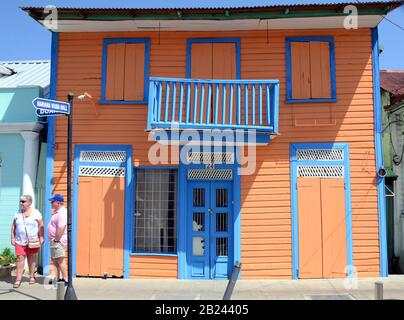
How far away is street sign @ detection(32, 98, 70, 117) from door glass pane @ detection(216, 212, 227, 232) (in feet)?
13.0

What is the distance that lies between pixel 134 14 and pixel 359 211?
6.40 metres

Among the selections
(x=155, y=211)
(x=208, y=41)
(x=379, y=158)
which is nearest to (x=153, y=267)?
(x=155, y=211)

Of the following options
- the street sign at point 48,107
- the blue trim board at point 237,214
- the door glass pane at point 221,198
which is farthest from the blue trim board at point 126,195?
the street sign at point 48,107

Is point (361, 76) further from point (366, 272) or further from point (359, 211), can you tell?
point (366, 272)

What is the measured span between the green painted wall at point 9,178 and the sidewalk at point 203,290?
1441 mm

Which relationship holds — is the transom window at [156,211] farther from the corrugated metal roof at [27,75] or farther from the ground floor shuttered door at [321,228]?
the corrugated metal roof at [27,75]

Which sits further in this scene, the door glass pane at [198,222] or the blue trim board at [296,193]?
the door glass pane at [198,222]

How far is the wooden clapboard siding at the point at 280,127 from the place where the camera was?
30.1 ft

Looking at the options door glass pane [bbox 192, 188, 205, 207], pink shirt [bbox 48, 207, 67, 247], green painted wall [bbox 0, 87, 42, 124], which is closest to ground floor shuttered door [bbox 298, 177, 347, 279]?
door glass pane [bbox 192, 188, 205, 207]

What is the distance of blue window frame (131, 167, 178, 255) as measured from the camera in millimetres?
9352

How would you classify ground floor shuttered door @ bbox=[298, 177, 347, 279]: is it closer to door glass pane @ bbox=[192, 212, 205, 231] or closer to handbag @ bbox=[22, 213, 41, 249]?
door glass pane @ bbox=[192, 212, 205, 231]
